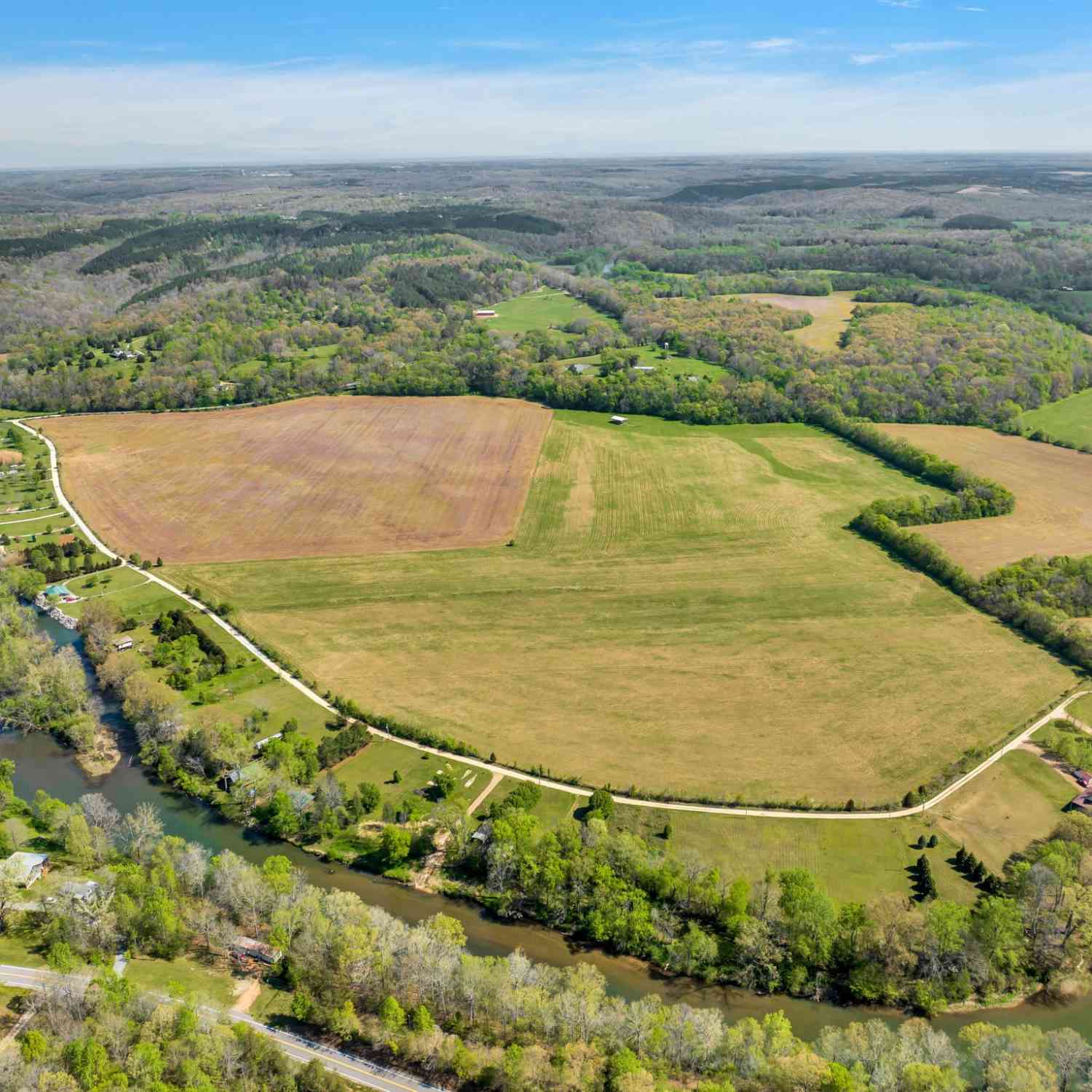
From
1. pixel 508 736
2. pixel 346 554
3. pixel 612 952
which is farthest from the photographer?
pixel 346 554

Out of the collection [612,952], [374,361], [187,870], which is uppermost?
[374,361]

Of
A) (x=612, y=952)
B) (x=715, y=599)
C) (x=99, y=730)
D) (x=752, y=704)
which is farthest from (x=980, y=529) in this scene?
(x=99, y=730)

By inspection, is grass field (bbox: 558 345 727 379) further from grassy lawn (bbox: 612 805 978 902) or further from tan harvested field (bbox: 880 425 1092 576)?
grassy lawn (bbox: 612 805 978 902)

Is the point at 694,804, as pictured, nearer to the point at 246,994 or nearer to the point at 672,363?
the point at 246,994

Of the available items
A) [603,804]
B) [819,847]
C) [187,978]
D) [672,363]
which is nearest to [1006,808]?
[819,847]

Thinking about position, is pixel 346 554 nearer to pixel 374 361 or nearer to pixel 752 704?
pixel 752 704

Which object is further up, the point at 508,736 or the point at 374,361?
the point at 374,361

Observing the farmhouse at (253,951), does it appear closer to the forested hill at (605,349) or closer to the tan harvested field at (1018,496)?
the tan harvested field at (1018,496)

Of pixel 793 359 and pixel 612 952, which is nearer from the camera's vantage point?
pixel 612 952
